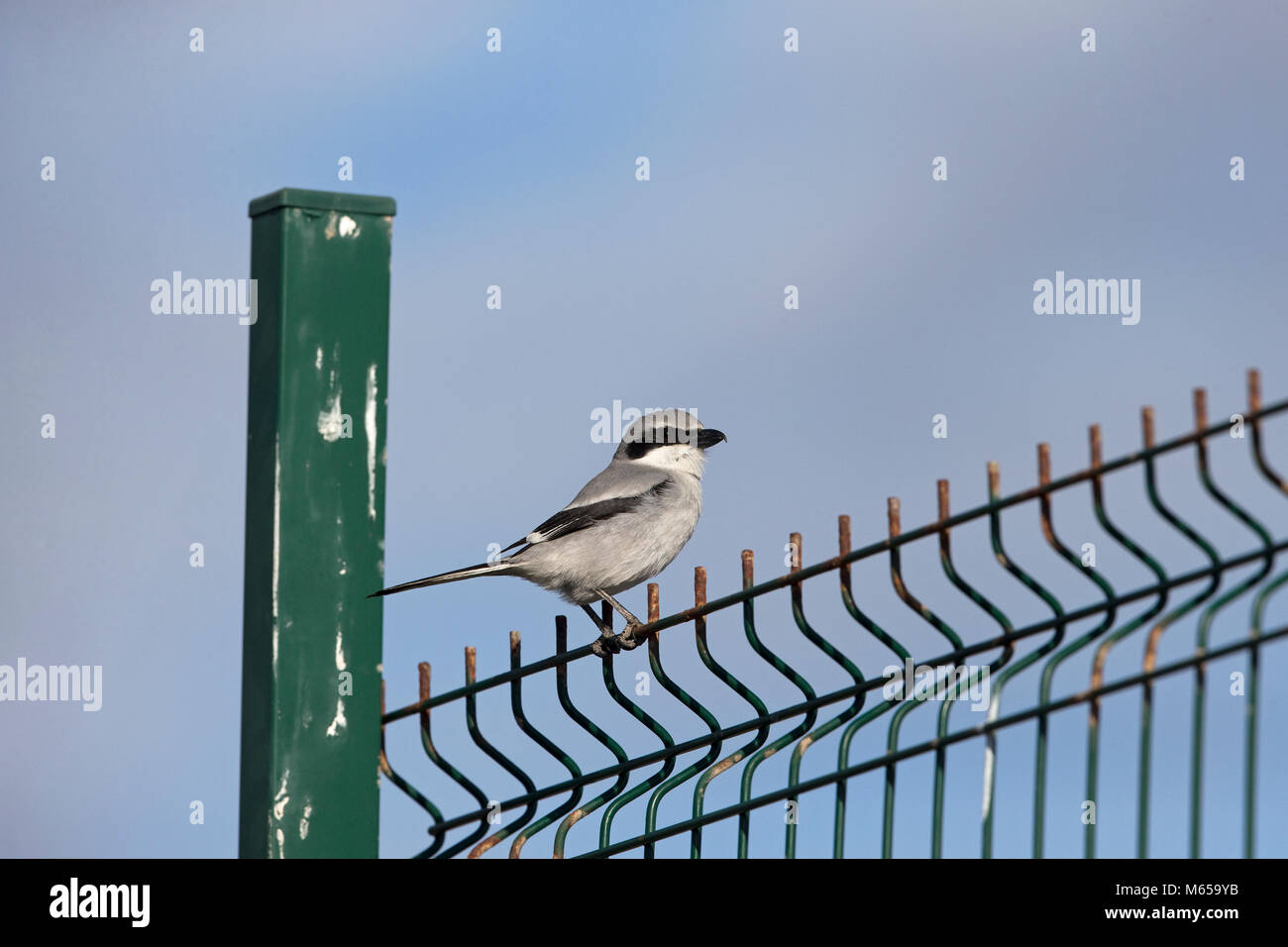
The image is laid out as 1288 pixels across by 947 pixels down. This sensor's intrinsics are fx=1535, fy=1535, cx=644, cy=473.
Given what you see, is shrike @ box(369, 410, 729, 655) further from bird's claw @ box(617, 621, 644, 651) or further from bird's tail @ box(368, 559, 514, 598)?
bird's claw @ box(617, 621, 644, 651)

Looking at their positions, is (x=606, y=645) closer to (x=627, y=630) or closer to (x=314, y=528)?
(x=627, y=630)

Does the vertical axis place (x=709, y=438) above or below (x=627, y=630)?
above

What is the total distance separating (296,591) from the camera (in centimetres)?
502

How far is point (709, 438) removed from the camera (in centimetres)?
876

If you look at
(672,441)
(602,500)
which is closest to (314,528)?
(602,500)

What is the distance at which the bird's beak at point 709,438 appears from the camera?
28.7ft

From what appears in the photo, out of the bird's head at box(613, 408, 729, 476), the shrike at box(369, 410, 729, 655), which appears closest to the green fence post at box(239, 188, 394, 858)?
the shrike at box(369, 410, 729, 655)

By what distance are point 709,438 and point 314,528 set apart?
400 centimetres

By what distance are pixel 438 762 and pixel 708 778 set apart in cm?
112

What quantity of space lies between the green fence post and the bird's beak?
3718 mm

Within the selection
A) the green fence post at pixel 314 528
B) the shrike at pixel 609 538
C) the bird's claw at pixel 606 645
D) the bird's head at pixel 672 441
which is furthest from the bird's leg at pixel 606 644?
the bird's head at pixel 672 441

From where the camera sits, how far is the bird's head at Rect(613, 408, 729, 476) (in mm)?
8664
